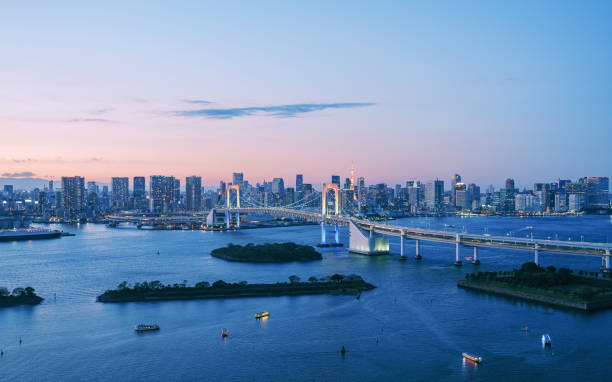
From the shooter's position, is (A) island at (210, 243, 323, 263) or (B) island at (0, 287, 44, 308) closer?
(B) island at (0, 287, 44, 308)

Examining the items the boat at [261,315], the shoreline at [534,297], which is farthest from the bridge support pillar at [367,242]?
the boat at [261,315]

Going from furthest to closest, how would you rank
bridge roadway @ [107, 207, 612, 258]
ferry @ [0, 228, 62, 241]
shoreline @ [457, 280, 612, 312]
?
1. ferry @ [0, 228, 62, 241]
2. bridge roadway @ [107, 207, 612, 258]
3. shoreline @ [457, 280, 612, 312]

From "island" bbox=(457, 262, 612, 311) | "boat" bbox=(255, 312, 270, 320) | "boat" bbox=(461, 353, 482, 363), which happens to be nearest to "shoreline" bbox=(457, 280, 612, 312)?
"island" bbox=(457, 262, 612, 311)

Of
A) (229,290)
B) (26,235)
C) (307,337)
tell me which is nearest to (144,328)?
(307,337)

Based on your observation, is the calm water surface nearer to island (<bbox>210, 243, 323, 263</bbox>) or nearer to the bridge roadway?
the bridge roadway

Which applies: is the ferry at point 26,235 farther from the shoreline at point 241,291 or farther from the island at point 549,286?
the island at point 549,286

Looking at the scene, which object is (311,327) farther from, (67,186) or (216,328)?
(67,186)
